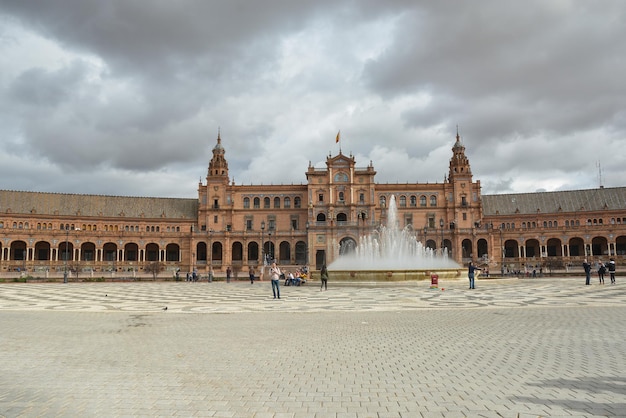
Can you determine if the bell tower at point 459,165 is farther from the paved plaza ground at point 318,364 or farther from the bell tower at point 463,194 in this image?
the paved plaza ground at point 318,364

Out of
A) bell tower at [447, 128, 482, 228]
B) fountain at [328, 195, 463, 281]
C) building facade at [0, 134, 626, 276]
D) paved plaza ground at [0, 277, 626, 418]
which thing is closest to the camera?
paved plaza ground at [0, 277, 626, 418]

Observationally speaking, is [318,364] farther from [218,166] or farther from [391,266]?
[218,166]

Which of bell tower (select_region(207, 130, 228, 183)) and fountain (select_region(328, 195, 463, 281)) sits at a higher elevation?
bell tower (select_region(207, 130, 228, 183))

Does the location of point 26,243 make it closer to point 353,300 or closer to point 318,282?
point 318,282

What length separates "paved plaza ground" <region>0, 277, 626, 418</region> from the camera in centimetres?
667

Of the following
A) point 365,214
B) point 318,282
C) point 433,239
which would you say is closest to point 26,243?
point 365,214

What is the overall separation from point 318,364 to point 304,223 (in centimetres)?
8013

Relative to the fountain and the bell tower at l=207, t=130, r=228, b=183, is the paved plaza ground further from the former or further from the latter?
the bell tower at l=207, t=130, r=228, b=183

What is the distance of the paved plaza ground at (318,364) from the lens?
21.9 feet

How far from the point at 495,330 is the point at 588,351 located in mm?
3324

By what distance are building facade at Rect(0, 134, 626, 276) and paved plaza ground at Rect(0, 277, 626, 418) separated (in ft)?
209

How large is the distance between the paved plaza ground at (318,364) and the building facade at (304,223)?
63.6 metres

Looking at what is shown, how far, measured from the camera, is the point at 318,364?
9266 mm

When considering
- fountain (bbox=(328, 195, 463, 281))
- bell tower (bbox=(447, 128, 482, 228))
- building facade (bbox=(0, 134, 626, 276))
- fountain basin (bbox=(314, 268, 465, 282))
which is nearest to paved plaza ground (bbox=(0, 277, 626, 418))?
fountain basin (bbox=(314, 268, 465, 282))
